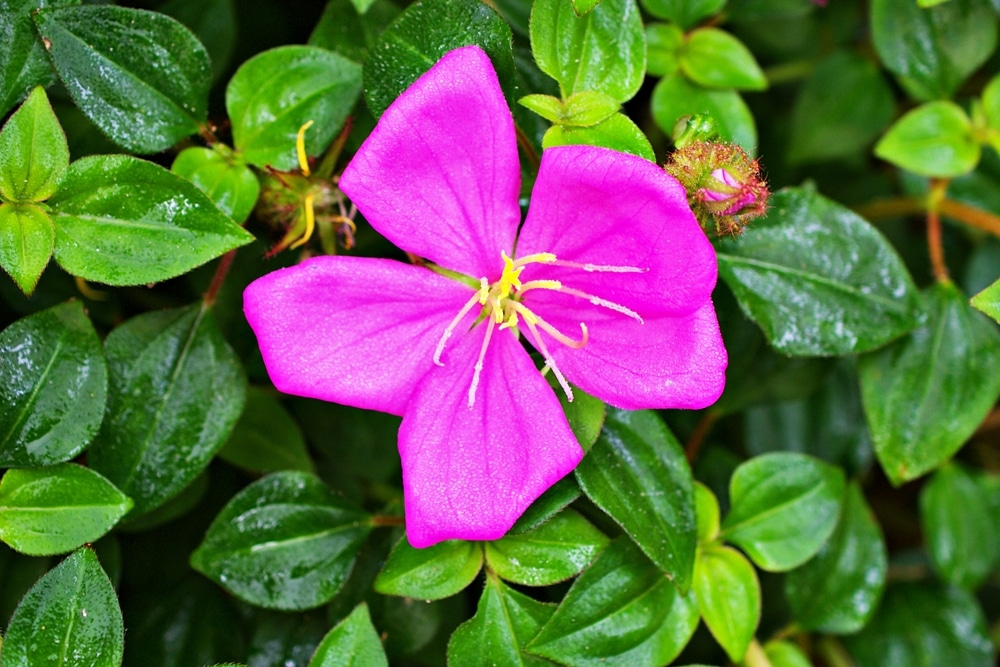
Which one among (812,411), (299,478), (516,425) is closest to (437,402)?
(516,425)

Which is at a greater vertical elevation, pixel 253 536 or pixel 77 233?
pixel 77 233

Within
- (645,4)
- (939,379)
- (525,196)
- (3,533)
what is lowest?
(939,379)

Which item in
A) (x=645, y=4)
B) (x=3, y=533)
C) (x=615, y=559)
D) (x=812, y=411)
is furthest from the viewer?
(x=812, y=411)

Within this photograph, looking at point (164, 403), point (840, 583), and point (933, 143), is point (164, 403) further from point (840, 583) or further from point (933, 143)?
point (933, 143)

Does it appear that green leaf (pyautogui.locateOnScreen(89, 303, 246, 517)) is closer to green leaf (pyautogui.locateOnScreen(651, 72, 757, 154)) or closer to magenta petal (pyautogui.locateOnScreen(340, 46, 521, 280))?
magenta petal (pyautogui.locateOnScreen(340, 46, 521, 280))

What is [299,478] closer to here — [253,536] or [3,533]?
[253,536]

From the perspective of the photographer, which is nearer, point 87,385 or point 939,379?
point 87,385

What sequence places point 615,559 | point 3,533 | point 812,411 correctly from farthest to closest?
1. point 812,411
2. point 615,559
3. point 3,533

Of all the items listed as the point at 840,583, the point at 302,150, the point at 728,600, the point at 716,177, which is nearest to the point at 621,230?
the point at 716,177
